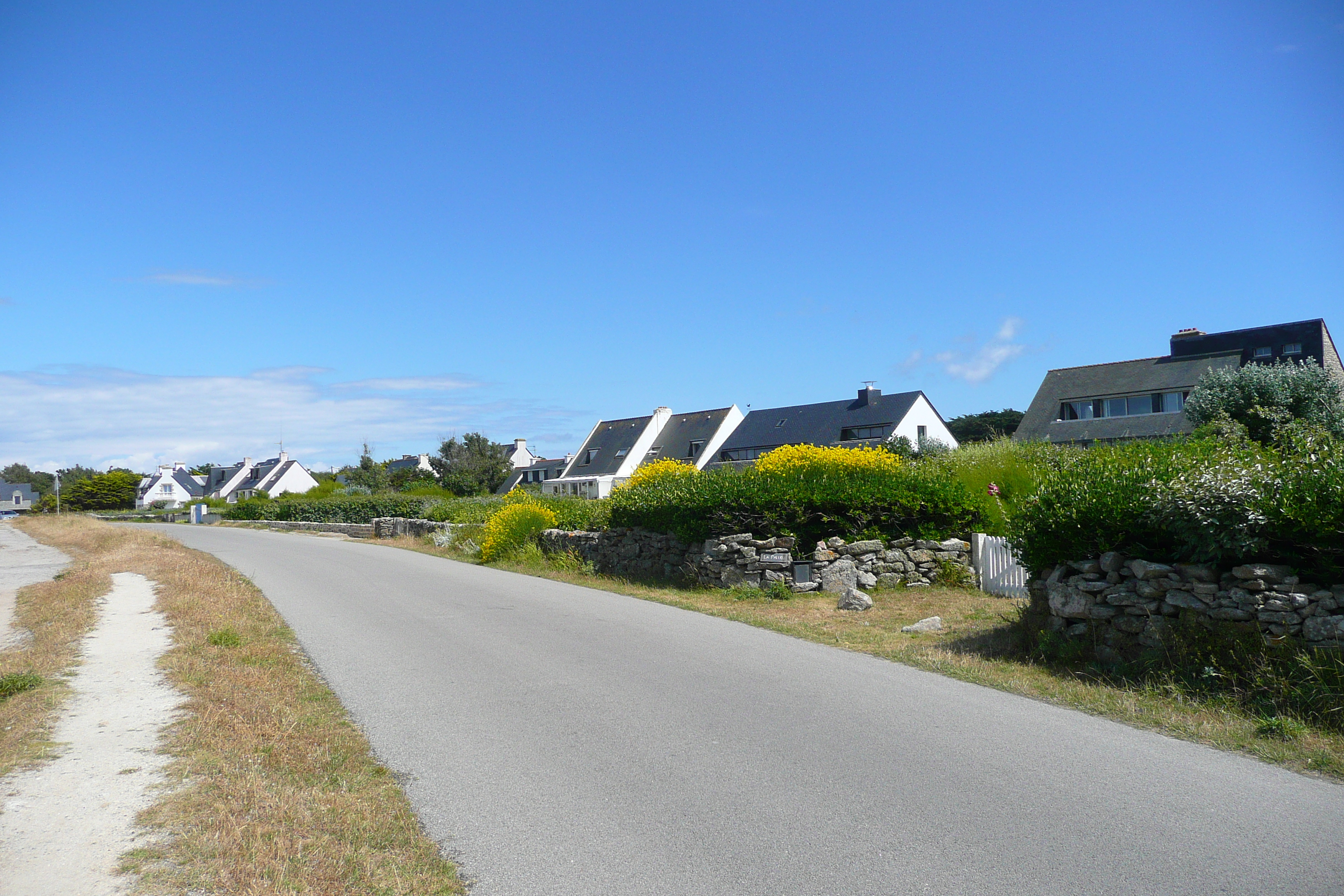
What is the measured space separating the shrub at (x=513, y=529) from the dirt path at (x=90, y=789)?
12.2m

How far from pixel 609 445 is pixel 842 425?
744 inches

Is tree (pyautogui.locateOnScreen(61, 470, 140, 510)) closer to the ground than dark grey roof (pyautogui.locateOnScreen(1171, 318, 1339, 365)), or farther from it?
closer to the ground

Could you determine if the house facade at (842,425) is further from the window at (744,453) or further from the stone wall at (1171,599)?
the stone wall at (1171,599)

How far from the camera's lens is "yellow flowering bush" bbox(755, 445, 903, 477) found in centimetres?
1519

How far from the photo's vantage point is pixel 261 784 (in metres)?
4.79

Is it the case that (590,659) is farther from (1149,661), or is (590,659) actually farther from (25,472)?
(25,472)

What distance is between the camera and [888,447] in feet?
114

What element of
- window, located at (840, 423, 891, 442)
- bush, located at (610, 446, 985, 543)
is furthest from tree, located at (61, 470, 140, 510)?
bush, located at (610, 446, 985, 543)

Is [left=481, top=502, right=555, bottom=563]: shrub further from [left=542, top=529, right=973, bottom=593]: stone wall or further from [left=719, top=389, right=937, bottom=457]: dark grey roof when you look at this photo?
[left=719, top=389, right=937, bottom=457]: dark grey roof

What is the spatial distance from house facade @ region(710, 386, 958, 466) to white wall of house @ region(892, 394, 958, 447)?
0.04 metres

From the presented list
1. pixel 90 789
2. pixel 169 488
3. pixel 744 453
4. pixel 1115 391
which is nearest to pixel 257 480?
pixel 169 488

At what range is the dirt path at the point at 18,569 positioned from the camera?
11.4 meters

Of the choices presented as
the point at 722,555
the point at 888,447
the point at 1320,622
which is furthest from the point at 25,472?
the point at 1320,622

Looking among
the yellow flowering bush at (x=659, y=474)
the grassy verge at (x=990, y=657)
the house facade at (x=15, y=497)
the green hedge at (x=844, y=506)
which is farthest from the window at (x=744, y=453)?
the house facade at (x=15, y=497)
